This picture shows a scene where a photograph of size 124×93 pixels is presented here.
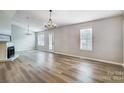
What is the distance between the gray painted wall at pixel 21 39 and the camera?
33.0 feet

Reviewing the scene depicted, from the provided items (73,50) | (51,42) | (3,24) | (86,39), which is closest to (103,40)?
(86,39)

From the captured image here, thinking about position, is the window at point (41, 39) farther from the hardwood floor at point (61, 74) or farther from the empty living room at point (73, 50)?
the hardwood floor at point (61, 74)

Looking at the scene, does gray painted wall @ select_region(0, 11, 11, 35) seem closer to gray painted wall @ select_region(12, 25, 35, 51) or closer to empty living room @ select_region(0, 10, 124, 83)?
empty living room @ select_region(0, 10, 124, 83)

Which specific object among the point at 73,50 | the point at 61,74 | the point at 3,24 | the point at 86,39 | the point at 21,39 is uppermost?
the point at 3,24

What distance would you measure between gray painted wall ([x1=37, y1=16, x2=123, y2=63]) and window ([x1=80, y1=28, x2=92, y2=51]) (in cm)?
23

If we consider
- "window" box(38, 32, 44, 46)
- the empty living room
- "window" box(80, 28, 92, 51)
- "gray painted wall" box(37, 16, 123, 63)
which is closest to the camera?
the empty living room

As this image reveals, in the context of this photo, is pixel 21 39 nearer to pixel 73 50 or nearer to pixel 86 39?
pixel 73 50

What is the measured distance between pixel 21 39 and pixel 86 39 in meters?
7.53

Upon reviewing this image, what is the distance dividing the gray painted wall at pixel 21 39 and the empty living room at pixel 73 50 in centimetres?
330

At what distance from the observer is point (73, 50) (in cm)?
668

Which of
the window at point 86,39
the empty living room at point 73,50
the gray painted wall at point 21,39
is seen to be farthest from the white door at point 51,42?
the window at point 86,39

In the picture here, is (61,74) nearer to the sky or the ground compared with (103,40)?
nearer to the ground

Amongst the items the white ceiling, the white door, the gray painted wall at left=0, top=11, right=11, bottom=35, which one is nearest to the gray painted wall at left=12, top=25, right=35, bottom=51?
the white door

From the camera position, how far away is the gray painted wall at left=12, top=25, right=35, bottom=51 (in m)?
10.0
